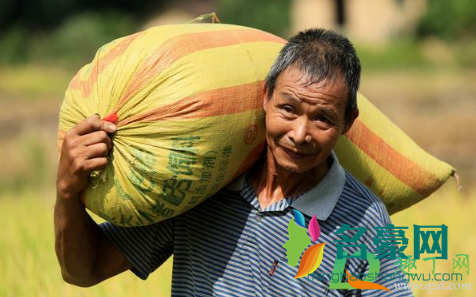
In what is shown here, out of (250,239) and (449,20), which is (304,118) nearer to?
(250,239)

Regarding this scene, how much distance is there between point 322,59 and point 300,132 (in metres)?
0.19

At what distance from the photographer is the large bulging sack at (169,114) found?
6.57ft

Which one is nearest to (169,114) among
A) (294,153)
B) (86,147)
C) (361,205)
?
(86,147)

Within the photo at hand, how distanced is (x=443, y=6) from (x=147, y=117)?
22819 millimetres

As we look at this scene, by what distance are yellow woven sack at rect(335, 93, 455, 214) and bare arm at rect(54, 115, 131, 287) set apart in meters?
0.77

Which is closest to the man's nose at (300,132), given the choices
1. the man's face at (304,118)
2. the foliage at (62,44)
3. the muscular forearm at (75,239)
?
the man's face at (304,118)

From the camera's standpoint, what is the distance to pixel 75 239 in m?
2.16

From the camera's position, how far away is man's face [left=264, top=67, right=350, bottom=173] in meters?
1.96

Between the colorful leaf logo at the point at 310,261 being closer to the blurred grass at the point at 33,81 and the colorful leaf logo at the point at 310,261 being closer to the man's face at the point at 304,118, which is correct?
the man's face at the point at 304,118

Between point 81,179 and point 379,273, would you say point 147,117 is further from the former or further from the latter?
point 379,273

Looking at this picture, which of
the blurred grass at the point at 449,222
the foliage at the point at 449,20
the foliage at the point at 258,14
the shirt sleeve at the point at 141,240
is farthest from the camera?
the foliage at the point at 258,14

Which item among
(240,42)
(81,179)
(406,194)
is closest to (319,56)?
(240,42)

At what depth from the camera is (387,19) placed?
24578mm

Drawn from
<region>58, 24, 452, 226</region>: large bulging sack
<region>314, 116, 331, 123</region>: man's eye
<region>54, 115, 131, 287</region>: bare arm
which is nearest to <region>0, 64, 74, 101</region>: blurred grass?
<region>54, 115, 131, 287</region>: bare arm
